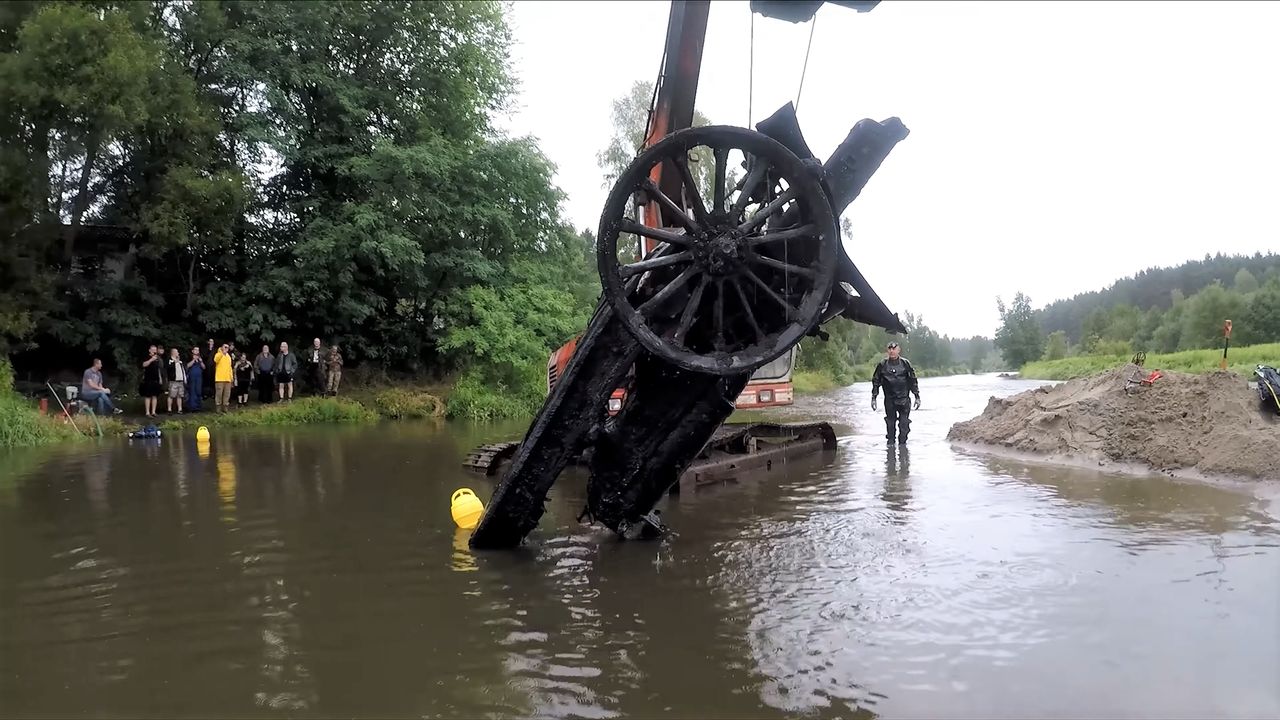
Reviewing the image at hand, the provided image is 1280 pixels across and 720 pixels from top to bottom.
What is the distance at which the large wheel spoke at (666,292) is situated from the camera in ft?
17.3

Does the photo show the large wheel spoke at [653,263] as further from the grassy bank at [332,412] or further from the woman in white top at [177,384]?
the woman in white top at [177,384]

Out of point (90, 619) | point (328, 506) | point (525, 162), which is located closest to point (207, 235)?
point (525, 162)

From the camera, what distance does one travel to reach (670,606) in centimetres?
473

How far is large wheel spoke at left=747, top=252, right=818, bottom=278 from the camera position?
Result: 17.3 feet

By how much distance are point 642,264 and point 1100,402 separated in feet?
26.7

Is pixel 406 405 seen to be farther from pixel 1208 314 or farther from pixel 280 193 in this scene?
pixel 1208 314

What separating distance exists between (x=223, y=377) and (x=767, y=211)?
15429mm

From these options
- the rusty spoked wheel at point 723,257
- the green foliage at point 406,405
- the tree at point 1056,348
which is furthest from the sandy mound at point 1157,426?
the tree at point 1056,348

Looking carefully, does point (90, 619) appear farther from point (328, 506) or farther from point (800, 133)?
point (800, 133)

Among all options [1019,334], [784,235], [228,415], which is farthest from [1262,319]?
[1019,334]

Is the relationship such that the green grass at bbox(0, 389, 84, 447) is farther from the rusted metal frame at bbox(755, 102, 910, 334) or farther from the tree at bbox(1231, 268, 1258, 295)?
the tree at bbox(1231, 268, 1258, 295)

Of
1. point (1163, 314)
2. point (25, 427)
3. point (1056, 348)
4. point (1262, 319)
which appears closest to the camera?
point (25, 427)

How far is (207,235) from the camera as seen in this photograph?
19.2m

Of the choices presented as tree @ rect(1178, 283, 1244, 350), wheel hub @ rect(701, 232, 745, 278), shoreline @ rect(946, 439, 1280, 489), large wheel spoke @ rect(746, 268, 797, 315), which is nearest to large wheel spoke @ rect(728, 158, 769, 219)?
wheel hub @ rect(701, 232, 745, 278)
